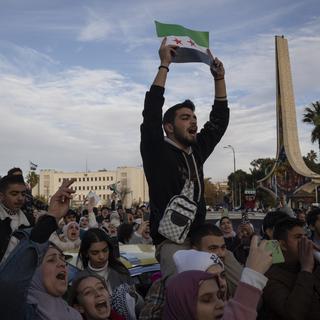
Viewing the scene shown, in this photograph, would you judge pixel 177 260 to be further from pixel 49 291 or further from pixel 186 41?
pixel 186 41

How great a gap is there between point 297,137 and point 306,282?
50.7 m

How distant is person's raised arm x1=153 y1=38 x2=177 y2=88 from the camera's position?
3648mm

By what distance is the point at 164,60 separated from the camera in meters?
3.69

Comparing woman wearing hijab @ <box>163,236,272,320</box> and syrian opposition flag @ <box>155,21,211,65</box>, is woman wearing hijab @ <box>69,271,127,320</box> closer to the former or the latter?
woman wearing hijab @ <box>163,236,272,320</box>

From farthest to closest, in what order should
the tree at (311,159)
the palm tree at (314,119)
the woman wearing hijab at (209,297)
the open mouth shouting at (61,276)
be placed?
the tree at (311,159), the palm tree at (314,119), the open mouth shouting at (61,276), the woman wearing hijab at (209,297)

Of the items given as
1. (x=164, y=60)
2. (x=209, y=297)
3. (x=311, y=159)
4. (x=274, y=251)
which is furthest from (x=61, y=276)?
(x=311, y=159)

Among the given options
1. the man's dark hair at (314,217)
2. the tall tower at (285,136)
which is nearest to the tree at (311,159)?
the tall tower at (285,136)

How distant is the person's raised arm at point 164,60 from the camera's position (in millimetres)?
3648

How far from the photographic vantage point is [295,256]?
12.3 feet

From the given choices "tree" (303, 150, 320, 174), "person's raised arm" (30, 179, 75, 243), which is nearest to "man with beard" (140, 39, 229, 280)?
"person's raised arm" (30, 179, 75, 243)

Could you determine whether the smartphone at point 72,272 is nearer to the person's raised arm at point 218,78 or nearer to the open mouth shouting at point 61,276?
the open mouth shouting at point 61,276

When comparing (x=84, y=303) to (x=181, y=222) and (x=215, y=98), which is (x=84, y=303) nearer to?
(x=181, y=222)

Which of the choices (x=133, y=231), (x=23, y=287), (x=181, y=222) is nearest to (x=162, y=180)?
(x=181, y=222)

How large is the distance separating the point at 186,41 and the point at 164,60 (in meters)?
0.25
